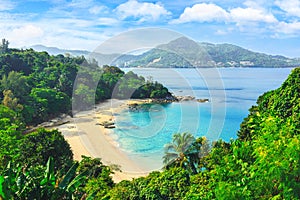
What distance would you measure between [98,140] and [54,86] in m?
15.5

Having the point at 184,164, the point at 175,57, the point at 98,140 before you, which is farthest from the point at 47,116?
the point at 184,164

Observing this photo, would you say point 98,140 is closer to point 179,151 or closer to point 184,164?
point 179,151

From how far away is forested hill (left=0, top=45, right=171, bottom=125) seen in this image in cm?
2664

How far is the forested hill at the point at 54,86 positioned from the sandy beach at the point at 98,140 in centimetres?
197

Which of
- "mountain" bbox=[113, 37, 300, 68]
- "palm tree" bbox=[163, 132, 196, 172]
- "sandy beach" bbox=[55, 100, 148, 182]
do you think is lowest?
"sandy beach" bbox=[55, 100, 148, 182]

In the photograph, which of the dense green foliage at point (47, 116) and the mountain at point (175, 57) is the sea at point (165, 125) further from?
the dense green foliage at point (47, 116)

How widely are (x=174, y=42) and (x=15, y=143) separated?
798 cm

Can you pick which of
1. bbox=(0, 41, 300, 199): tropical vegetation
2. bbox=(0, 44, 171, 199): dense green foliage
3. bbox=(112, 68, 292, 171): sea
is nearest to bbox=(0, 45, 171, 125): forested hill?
bbox=(0, 44, 171, 199): dense green foliage

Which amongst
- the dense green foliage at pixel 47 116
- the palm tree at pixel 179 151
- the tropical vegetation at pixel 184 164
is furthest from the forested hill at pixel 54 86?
the palm tree at pixel 179 151

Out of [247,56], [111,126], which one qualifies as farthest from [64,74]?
[247,56]

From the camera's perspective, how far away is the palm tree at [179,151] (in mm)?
14158

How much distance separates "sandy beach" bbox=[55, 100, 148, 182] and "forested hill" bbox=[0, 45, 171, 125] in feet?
6.45

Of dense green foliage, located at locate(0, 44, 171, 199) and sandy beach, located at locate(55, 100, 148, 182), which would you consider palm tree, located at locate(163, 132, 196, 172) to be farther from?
dense green foliage, located at locate(0, 44, 171, 199)

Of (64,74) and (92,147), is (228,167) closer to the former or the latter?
(92,147)
